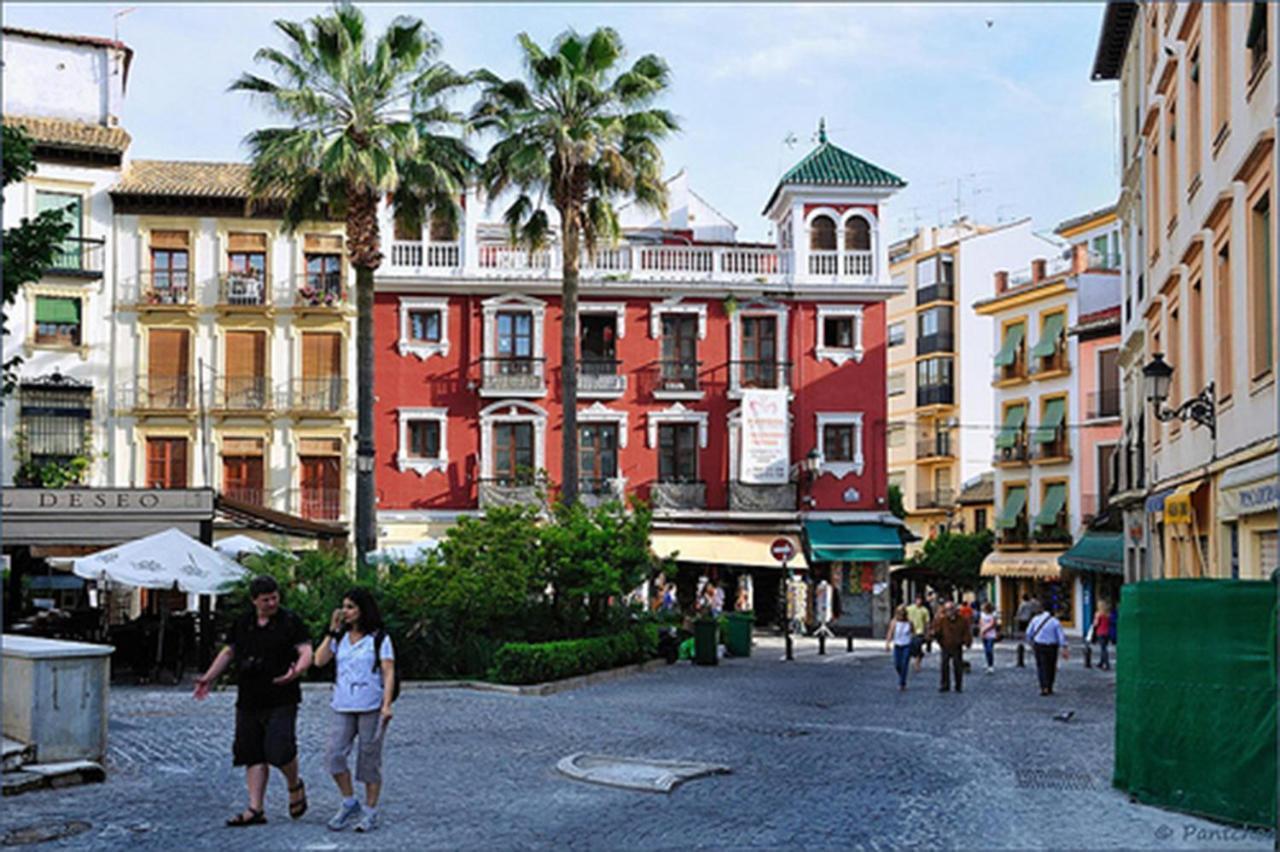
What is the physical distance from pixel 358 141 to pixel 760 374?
1733cm

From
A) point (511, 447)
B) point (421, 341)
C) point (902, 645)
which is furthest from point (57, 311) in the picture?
point (902, 645)

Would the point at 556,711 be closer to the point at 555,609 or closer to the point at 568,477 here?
the point at 555,609

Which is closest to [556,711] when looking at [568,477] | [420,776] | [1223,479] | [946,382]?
[420,776]

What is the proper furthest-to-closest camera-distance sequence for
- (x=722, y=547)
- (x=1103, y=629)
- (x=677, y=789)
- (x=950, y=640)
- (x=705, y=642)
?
(x=722, y=547)
(x=1103, y=629)
(x=705, y=642)
(x=950, y=640)
(x=677, y=789)

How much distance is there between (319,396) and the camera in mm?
46156

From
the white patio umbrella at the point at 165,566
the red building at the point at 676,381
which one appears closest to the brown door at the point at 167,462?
the red building at the point at 676,381

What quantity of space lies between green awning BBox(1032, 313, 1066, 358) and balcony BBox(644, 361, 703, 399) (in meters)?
19.6

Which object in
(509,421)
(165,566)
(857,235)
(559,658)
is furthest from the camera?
(857,235)

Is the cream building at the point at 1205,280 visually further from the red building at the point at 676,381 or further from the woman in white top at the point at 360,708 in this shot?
the red building at the point at 676,381

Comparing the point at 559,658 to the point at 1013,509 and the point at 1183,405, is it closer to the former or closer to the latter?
the point at 1183,405

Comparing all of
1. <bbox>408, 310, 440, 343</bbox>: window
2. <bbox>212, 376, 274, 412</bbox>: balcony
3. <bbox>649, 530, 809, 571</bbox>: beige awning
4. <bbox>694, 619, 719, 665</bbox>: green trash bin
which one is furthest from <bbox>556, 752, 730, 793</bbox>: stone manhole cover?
<bbox>212, 376, 274, 412</bbox>: balcony

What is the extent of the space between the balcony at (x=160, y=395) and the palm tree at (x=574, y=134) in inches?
568

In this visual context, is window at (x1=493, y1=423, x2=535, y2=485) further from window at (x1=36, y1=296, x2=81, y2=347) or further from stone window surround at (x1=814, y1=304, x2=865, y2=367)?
window at (x1=36, y1=296, x2=81, y2=347)

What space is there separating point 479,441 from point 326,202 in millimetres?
13904
